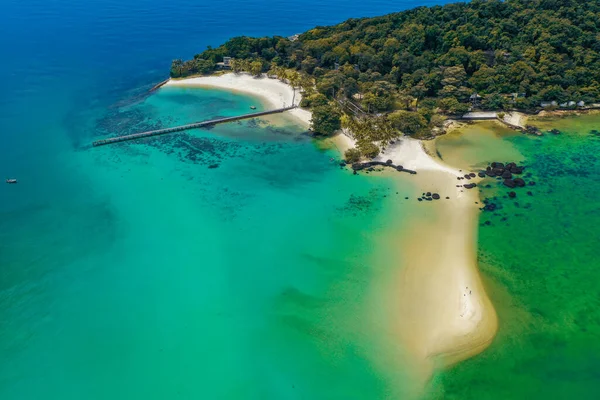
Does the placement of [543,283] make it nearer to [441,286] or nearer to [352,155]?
[441,286]

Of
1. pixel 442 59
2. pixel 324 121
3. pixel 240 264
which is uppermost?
pixel 442 59

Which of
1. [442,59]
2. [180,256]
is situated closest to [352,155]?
[180,256]

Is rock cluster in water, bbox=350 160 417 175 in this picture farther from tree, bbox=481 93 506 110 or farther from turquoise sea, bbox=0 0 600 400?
tree, bbox=481 93 506 110

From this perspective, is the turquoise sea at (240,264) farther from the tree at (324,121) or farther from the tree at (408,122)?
the tree at (408,122)

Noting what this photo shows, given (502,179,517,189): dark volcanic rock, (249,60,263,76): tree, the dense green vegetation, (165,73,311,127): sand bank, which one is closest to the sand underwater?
(502,179,517,189): dark volcanic rock

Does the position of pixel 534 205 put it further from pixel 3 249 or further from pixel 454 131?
pixel 3 249

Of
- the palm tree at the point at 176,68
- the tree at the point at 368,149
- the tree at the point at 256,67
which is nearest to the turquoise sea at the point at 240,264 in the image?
the tree at the point at 368,149
